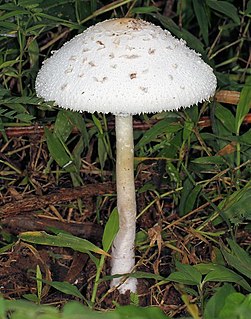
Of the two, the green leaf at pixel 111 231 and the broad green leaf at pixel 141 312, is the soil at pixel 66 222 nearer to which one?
the green leaf at pixel 111 231

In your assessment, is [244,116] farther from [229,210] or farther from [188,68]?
[188,68]

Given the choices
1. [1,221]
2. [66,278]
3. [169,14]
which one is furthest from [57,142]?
[169,14]

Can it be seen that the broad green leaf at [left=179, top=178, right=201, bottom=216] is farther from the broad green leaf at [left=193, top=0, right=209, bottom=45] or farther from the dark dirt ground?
the broad green leaf at [left=193, top=0, right=209, bottom=45]

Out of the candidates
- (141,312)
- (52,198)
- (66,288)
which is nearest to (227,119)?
(52,198)

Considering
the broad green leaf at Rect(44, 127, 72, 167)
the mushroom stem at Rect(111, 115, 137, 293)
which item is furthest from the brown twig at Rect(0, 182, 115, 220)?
the mushroom stem at Rect(111, 115, 137, 293)

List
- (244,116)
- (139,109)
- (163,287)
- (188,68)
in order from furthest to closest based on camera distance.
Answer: (244,116)
(163,287)
(188,68)
(139,109)

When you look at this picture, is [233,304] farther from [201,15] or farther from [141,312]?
[201,15]
